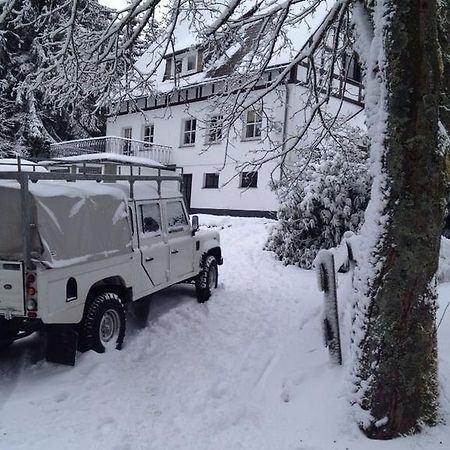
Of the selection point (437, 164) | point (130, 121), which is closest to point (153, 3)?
point (437, 164)

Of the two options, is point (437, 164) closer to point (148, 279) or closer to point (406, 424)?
point (406, 424)

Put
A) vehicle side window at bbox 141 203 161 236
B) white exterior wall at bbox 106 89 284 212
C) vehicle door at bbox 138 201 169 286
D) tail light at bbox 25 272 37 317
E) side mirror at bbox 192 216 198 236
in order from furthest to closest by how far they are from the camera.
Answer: white exterior wall at bbox 106 89 284 212, side mirror at bbox 192 216 198 236, vehicle side window at bbox 141 203 161 236, vehicle door at bbox 138 201 169 286, tail light at bbox 25 272 37 317

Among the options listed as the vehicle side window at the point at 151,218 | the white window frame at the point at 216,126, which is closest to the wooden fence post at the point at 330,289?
the vehicle side window at the point at 151,218

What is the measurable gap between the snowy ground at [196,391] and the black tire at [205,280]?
57 centimetres

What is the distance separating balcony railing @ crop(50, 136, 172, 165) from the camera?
83.8ft

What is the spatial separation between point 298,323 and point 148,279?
89.7 inches

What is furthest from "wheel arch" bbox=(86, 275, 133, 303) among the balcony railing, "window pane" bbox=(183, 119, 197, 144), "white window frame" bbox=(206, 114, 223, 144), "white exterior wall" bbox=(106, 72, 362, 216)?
the balcony railing

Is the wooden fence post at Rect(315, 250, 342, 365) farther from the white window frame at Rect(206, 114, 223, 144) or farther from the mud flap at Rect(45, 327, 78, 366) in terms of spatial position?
the white window frame at Rect(206, 114, 223, 144)

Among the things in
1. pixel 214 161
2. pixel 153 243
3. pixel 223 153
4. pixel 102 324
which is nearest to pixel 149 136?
pixel 214 161

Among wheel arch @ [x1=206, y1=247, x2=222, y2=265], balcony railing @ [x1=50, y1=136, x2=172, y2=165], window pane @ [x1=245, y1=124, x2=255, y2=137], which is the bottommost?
wheel arch @ [x1=206, y1=247, x2=222, y2=265]

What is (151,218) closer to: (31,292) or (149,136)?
(31,292)

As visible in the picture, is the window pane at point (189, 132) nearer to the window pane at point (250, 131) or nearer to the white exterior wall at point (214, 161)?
the white exterior wall at point (214, 161)

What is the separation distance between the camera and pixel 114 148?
84.0ft

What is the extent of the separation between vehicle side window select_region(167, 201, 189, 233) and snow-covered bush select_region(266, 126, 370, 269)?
3591mm
